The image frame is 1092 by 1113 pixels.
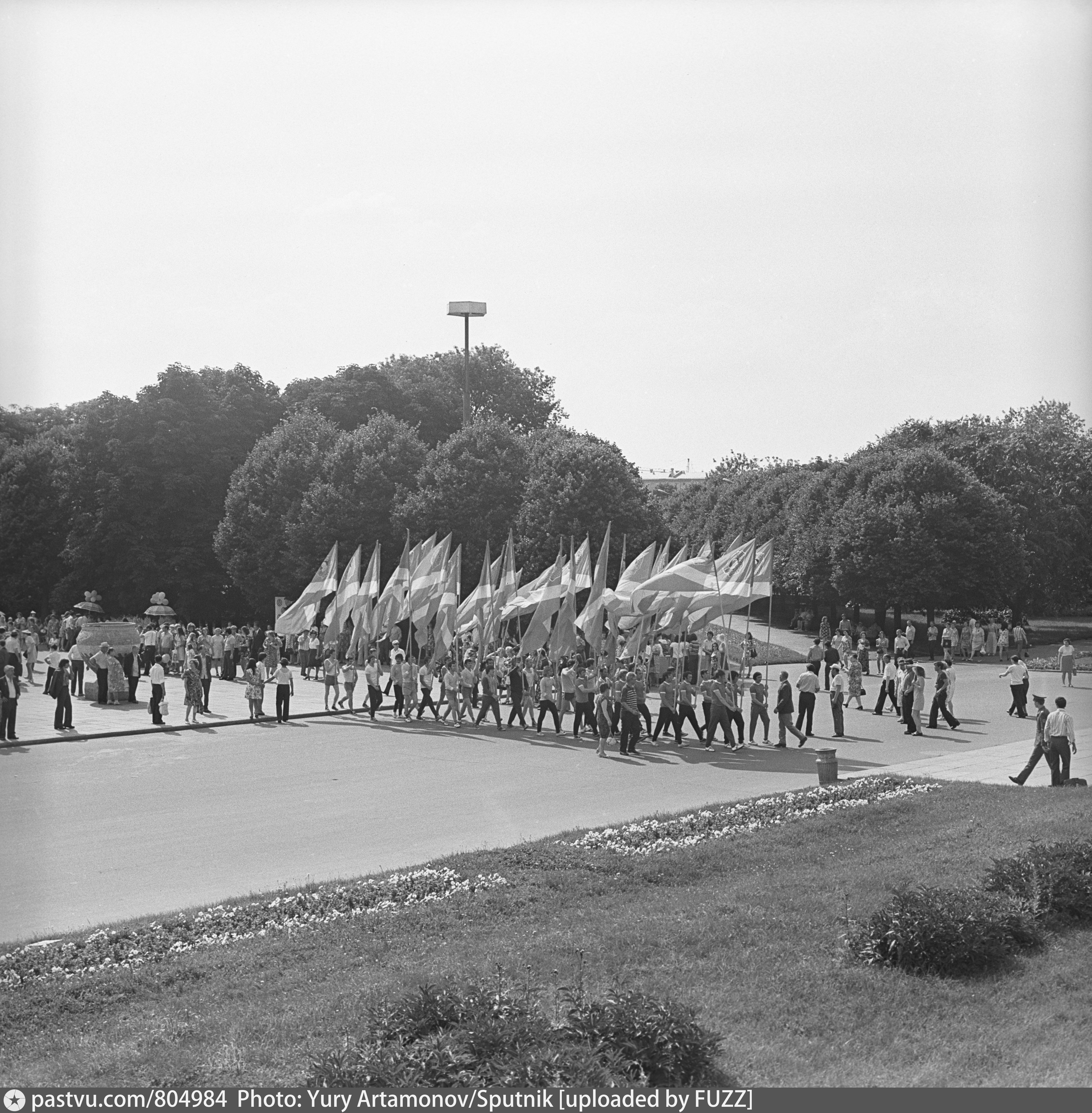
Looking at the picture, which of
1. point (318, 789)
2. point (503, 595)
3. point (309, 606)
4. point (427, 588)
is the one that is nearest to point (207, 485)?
point (309, 606)

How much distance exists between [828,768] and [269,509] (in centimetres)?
4171

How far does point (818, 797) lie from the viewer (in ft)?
61.8

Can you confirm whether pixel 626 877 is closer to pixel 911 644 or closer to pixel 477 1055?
pixel 477 1055

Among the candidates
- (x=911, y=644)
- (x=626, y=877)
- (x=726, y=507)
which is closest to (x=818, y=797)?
(x=626, y=877)

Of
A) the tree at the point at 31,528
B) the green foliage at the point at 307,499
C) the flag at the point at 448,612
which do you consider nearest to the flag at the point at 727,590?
the flag at the point at 448,612

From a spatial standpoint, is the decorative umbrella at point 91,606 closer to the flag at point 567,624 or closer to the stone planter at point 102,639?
the stone planter at point 102,639

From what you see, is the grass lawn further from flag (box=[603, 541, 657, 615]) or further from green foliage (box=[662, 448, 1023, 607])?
green foliage (box=[662, 448, 1023, 607])

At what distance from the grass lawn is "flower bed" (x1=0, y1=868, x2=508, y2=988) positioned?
28cm

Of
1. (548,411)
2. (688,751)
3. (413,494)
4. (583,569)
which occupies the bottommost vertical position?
(688,751)

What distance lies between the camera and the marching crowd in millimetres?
26719

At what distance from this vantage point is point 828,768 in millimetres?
20859

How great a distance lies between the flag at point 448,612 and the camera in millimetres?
33438

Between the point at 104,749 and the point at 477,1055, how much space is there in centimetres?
2067

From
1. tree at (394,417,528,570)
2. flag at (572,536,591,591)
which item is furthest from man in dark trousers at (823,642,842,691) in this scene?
tree at (394,417,528,570)
